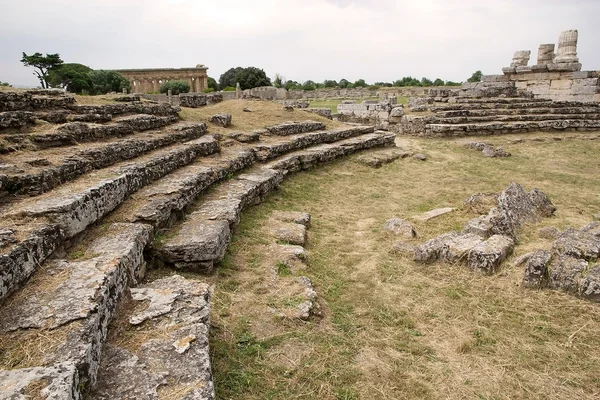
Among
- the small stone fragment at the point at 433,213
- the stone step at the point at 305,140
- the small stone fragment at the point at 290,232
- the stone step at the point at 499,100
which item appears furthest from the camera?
the stone step at the point at 499,100

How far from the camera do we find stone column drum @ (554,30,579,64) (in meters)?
20.1

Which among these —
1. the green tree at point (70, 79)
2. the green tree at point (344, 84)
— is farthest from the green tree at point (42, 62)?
the green tree at point (344, 84)

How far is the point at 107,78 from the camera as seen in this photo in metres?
38.1

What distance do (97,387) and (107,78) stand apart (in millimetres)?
41718

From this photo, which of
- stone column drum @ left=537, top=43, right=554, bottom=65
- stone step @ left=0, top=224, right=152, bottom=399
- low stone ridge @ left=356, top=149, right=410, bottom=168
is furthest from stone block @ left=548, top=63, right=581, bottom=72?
stone step @ left=0, top=224, right=152, bottom=399

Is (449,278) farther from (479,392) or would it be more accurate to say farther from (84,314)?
(84,314)

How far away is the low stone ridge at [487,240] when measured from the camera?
4.46m

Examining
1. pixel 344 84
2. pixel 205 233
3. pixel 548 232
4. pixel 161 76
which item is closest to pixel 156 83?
pixel 161 76

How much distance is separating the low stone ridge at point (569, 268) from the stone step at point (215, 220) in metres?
3.23

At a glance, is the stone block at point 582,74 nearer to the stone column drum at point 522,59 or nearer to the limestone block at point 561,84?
the limestone block at point 561,84

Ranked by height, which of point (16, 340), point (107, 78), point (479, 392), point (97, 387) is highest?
point (107, 78)

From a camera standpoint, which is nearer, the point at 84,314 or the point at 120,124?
the point at 84,314

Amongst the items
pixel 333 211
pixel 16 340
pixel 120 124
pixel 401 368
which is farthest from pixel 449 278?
pixel 120 124

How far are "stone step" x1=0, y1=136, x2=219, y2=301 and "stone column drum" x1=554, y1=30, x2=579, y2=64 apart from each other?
22.2 metres
